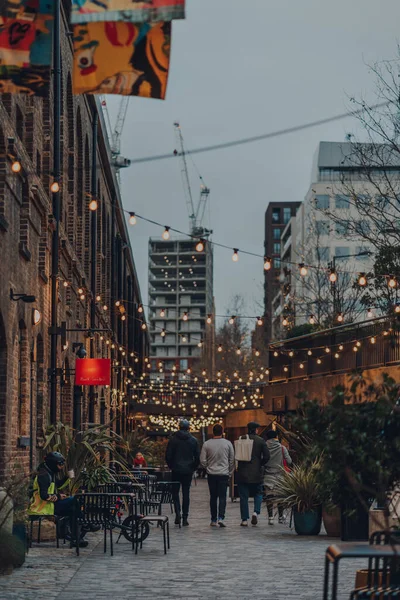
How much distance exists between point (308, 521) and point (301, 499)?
40 cm

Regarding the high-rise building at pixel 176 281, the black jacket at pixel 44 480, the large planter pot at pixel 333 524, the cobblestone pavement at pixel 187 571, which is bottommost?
the cobblestone pavement at pixel 187 571

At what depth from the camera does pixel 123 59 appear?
9734 mm

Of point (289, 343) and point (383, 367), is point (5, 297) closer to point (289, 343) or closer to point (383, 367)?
point (383, 367)

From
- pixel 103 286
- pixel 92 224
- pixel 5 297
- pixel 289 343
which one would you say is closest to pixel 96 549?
pixel 5 297

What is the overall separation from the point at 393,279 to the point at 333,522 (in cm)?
1141

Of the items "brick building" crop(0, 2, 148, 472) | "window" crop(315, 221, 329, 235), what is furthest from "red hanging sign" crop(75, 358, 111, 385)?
"window" crop(315, 221, 329, 235)

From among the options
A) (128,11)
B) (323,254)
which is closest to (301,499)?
(128,11)

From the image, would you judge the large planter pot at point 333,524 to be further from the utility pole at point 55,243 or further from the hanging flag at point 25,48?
the hanging flag at point 25,48

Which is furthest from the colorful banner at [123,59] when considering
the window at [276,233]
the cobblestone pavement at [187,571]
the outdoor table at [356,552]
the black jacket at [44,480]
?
the window at [276,233]

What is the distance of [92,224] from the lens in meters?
36.3

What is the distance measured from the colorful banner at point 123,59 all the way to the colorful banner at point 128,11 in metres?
0.21

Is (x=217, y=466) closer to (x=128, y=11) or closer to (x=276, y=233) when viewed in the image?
(x=128, y=11)

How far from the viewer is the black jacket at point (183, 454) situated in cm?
2141

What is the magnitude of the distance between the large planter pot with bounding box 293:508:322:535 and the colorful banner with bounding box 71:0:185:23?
11.5 meters
